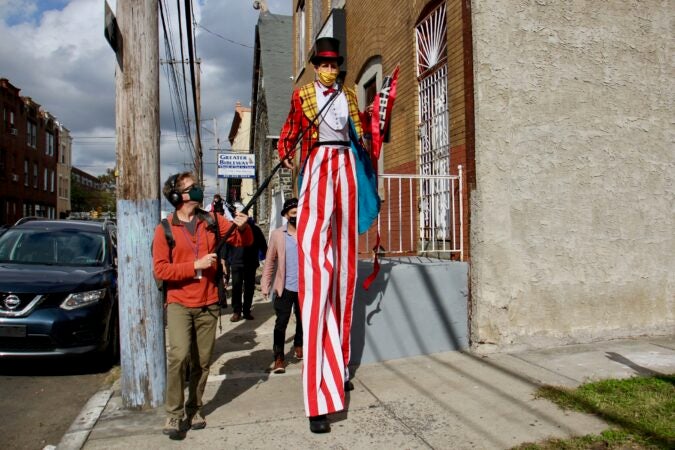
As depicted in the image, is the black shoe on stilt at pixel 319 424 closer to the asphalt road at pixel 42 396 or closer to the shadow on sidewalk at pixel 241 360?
the shadow on sidewalk at pixel 241 360

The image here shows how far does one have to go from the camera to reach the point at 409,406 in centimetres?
448

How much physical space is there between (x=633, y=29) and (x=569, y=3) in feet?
2.71

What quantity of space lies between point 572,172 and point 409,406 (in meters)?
3.10

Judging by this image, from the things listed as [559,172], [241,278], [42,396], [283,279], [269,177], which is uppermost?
[559,172]

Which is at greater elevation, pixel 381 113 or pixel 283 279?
pixel 381 113

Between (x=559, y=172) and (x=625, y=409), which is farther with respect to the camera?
(x=559, y=172)

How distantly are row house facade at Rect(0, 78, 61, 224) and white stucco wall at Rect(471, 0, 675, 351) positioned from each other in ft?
133

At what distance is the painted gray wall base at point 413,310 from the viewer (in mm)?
5793

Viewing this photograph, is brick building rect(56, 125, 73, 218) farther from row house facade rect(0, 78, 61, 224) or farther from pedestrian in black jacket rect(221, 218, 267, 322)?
pedestrian in black jacket rect(221, 218, 267, 322)

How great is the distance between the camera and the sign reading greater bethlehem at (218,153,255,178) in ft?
59.3

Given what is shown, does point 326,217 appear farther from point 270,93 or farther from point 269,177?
point 270,93

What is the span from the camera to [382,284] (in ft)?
19.1

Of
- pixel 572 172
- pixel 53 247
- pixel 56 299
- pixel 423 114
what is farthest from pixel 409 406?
pixel 53 247

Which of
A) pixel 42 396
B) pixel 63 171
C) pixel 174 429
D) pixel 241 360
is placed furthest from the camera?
pixel 63 171
